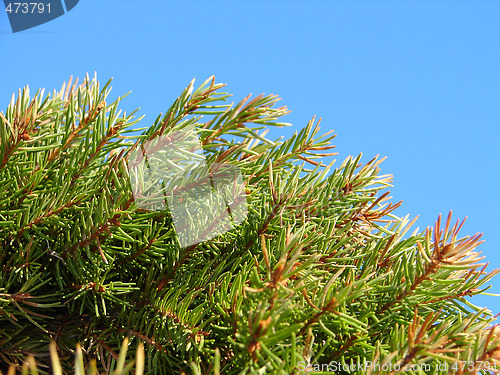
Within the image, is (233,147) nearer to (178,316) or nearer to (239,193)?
(239,193)

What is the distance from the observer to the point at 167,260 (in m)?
0.74

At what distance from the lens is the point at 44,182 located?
729 mm

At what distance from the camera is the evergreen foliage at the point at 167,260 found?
2.10 feet

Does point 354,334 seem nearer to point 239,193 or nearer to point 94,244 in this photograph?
point 239,193

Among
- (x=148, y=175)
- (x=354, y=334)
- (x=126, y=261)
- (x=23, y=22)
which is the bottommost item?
(x=354, y=334)

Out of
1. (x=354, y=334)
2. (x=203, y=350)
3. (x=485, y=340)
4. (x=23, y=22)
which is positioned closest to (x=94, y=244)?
(x=203, y=350)

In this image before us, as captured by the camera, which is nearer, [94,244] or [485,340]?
[485,340]

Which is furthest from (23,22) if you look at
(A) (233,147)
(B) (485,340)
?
(B) (485,340)

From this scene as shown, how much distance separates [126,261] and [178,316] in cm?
14

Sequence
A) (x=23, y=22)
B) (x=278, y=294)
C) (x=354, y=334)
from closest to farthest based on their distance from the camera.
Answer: (x=278, y=294), (x=354, y=334), (x=23, y=22)

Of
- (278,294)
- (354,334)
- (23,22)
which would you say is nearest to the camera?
(278,294)

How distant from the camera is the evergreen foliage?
0.64 m

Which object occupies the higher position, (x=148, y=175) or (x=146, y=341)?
(x=148, y=175)

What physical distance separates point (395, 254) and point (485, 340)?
0.24 m
